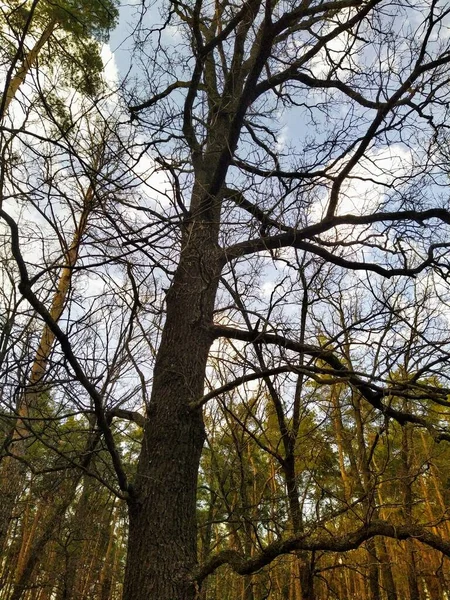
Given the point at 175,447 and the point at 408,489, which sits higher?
A: the point at 408,489

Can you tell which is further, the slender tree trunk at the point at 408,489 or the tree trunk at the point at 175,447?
the slender tree trunk at the point at 408,489

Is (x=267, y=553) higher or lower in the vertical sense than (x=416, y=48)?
lower

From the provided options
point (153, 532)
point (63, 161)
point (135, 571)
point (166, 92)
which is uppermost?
point (166, 92)

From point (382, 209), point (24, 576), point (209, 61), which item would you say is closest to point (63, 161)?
point (382, 209)

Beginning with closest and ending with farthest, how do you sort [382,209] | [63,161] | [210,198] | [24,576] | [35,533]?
[63,161] < [210,198] < [382,209] < [24,576] < [35,533]

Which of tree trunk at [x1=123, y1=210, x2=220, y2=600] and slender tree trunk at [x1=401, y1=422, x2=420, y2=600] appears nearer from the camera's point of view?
tree trunk at [x1=123, y1=210, x2=220, y2=600]

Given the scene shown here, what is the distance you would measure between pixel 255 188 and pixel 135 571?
1.91 metres

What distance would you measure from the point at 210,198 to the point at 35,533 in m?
7.95

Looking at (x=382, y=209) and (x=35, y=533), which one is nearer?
(x=382, y=209)

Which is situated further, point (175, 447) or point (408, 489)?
point (408, 489)

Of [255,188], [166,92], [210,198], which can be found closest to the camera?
[255,188]

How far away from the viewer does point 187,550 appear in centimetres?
212

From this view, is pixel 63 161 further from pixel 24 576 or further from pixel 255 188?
pixel 24 576

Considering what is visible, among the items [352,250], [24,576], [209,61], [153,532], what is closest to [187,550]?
[153,532]
